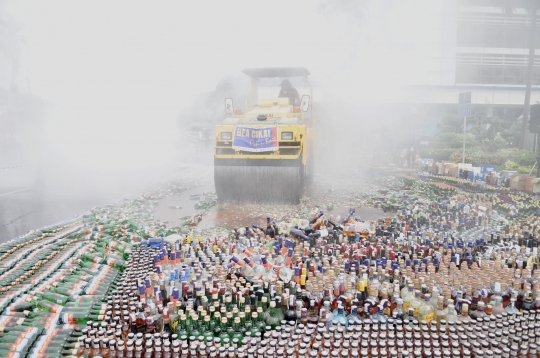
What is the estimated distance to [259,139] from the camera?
997 centimetres

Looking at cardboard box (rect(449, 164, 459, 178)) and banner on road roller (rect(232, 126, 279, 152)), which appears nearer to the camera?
banner on road roller (rect(232, 126, 279, 152))

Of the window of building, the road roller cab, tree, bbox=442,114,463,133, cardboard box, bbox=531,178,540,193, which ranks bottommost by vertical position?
cardboard box, bbox=531,178,540,193

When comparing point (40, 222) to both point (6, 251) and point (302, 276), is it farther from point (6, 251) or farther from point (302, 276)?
point (302, 276)

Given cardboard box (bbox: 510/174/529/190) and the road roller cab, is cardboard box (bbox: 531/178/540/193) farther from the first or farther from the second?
the road roller cab

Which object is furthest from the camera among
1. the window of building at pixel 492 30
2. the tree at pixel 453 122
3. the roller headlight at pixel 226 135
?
the window of building at pixel 492 30

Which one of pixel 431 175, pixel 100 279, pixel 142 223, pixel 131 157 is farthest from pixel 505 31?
pixel 100 279

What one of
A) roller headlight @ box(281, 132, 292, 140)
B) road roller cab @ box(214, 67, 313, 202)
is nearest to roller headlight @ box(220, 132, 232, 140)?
road roller cab @ box(214, 67, 313, 202)

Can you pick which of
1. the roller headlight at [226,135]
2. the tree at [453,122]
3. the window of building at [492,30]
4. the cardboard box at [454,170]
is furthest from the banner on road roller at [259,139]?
the window of building at [492,30]

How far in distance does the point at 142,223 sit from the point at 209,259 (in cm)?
416

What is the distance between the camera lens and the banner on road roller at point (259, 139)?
32.6 ft

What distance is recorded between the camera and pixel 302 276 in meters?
4.47

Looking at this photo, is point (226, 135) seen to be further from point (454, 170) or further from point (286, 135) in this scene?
point (454, 170)

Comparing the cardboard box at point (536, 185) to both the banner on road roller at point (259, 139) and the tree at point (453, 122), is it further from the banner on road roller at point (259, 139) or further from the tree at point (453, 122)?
the tree at point (453, 122)

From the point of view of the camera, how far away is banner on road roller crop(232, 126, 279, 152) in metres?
9.94
